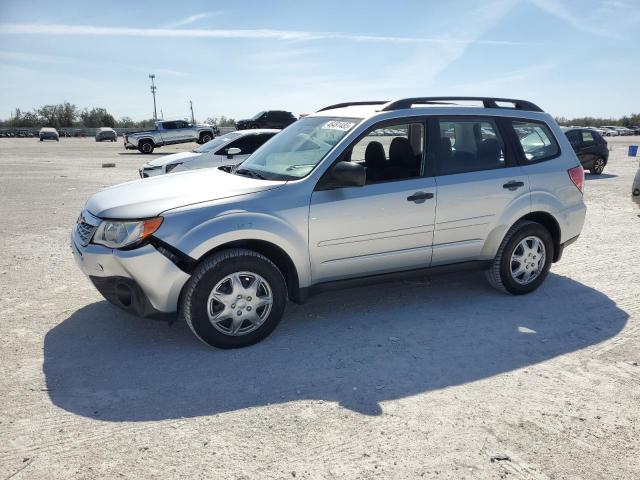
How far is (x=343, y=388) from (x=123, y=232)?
6.37ft

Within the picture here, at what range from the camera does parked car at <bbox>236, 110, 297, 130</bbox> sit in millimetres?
32938

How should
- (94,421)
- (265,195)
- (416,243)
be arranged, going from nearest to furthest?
(94,421) → (265,195) → (416,243)

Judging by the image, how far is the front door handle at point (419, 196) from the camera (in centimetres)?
450

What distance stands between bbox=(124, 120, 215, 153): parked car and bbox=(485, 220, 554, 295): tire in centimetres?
2705

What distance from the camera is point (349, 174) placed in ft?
13.3

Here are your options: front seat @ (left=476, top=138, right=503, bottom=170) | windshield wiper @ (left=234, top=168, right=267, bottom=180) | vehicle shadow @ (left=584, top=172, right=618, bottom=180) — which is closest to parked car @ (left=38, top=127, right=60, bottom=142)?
vehicle shadow @ (left=584, top=172, right=618, bottom=180)

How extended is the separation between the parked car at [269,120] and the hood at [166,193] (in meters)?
29.0

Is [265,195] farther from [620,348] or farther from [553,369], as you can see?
[620,348]

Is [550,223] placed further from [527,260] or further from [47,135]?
[47,135]

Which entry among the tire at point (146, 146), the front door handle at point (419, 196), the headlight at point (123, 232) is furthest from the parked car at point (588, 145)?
the tire at point (146, 146)

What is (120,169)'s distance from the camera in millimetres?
19250

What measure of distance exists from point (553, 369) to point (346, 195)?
2.01 metres

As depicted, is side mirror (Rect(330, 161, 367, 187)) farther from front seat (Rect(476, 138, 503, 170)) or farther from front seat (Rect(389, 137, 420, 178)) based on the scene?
front seat (Rect(476, 138, 503, 170))

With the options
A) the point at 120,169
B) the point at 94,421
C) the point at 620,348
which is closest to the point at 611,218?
the point at 620,348
